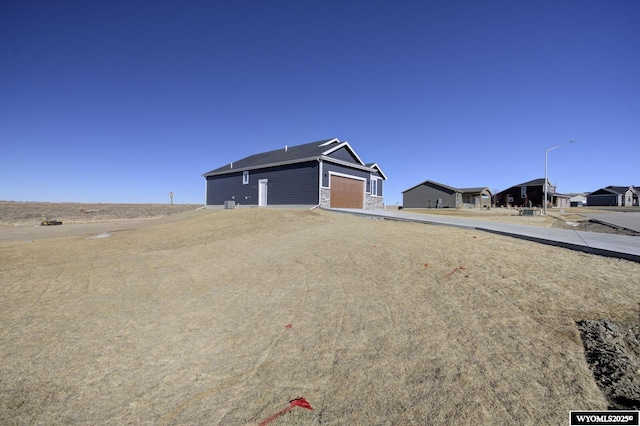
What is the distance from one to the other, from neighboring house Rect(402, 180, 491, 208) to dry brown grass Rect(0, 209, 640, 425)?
139ft

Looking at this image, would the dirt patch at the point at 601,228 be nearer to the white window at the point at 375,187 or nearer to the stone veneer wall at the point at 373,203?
the stone veneer wall at the point at 373,203

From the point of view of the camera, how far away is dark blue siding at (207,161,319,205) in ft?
68.6

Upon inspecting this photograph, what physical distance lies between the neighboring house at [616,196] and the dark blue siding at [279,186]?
272 ft

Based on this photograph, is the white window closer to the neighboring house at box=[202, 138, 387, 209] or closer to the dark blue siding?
the neighboring house at box=[202, 138, 387, 209]

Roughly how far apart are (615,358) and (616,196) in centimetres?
9162

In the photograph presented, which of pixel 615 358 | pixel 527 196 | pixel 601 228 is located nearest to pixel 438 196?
pixel 527 196

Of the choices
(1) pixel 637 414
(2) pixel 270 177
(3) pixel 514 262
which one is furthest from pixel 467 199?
(1) pixel 637 414

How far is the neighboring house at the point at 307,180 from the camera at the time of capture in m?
21.0

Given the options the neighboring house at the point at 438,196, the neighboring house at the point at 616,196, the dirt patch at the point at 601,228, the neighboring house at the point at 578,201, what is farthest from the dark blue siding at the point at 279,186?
the neighboring house at the point at 578,201

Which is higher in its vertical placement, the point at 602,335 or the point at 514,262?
the point at 514,262

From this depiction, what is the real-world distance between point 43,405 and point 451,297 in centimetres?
531

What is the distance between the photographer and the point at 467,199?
56.3 meters

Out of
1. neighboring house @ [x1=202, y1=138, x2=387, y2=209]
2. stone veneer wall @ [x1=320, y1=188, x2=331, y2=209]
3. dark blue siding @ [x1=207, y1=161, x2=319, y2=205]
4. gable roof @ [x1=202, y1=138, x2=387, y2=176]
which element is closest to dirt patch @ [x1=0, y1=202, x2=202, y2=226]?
dark blue siding @ [x1=207, y1=161, x2=319, y2=205]

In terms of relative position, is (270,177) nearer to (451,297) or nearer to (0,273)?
(0,273)
